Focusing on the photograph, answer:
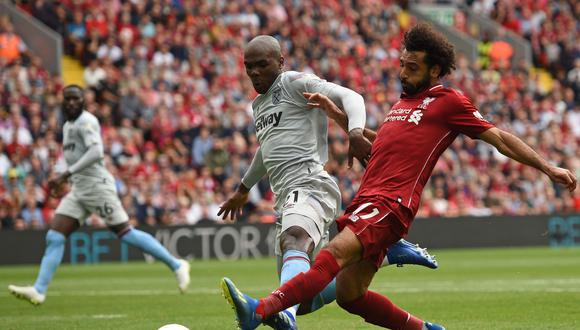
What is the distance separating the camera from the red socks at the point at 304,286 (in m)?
7.20

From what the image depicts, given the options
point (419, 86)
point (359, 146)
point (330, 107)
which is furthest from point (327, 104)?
point (419, 86)

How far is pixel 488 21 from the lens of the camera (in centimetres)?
3697

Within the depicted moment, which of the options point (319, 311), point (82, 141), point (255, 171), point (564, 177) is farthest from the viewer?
point (82, 141)

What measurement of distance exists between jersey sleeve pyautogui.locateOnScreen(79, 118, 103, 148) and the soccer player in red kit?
6895 millimetres

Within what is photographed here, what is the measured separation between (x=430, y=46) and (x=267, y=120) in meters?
1.73

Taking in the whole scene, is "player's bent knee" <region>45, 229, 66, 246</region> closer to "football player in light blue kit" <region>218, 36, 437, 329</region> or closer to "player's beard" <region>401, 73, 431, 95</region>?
"football player in light blue kit" <region>218, 36, 437, 329</region>

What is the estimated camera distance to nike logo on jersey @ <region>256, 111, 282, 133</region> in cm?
880

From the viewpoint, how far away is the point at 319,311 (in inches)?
479

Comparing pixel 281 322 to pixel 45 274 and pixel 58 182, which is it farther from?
pixel 58 182

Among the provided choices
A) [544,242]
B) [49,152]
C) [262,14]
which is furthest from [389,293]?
[262,14]

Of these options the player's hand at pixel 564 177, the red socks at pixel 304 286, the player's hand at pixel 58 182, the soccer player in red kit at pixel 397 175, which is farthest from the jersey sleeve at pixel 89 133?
the player's hand at pixel 564 177

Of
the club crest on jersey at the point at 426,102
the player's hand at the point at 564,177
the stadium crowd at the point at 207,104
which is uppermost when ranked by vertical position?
the club crest on jersey at the point at 426,102

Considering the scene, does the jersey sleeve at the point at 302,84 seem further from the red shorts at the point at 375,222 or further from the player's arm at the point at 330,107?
the red shorts at the point at 375,222

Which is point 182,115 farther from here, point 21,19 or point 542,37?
Result: point 542,37
